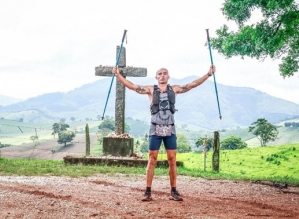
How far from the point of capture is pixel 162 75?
8711 mm

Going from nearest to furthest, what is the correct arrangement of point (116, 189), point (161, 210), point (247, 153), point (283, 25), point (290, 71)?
point (161, 210), point (116, 189), point (283, 25), point (290, 71), point (247, 153)

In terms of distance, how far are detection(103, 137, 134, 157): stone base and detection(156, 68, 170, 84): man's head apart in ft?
31.4

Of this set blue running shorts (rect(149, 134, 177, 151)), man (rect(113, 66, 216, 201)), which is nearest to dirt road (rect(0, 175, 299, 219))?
man (rect(113, 66, 216, 201))

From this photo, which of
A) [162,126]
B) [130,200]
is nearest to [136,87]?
[162,126]

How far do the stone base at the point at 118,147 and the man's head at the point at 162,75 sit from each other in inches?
377

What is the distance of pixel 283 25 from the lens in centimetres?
1314

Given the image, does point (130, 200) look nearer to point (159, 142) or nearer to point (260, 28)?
point (159, 142)

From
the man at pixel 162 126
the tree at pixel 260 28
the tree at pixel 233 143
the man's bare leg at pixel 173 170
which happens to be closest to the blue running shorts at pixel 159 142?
the man at pixel 162 126

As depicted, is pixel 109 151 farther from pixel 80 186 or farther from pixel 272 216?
pixel 272 216

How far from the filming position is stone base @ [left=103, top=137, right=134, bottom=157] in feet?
59.1

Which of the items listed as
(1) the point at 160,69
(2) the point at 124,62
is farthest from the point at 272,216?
(2) the point at 124,62

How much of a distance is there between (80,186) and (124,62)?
10.4m

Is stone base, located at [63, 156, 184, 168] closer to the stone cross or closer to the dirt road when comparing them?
the stone cross

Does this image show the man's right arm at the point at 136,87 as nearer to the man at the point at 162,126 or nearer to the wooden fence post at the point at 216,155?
the man at the point at 162,126
